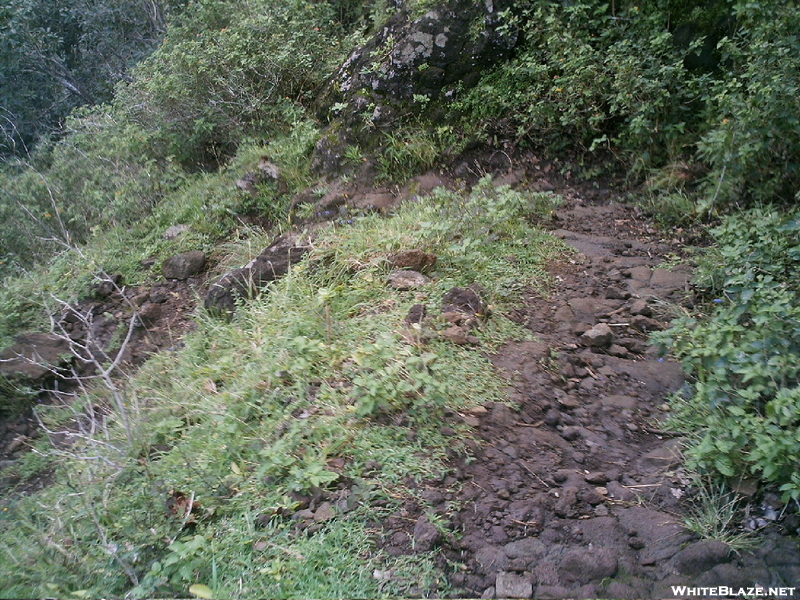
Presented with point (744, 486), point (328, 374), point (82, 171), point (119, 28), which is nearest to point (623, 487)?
point (744, 486)

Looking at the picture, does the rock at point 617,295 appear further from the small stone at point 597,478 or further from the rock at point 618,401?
the small stone at point 597,478

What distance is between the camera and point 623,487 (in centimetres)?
272

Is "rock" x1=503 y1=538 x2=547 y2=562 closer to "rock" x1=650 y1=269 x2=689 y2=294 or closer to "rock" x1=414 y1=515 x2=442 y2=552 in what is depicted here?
"rock" x1=414 y1=515 x2=442 y2=552

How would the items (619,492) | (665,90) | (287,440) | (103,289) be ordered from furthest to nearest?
(103,289), (665,90), (287,440), (619,492)

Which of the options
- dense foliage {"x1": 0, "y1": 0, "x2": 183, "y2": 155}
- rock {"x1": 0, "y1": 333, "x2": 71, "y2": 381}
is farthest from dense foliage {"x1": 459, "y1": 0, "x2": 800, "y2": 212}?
dense foliage {"x1": 0, "y1": 0, "x2": 183, "y2": 155}

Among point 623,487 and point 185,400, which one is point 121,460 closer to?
point 185,400

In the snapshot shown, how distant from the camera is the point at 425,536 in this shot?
2412 millimetres

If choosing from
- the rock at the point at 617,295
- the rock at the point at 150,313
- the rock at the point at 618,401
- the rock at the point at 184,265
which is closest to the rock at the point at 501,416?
the rock at the point at 618,401

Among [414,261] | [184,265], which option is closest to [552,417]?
[414,261]

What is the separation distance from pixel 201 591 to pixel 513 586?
109 centimetres

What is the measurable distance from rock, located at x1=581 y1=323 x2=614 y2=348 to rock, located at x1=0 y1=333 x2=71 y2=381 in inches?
158

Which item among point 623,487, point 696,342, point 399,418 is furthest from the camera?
point 696,342

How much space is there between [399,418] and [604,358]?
4.47 ft

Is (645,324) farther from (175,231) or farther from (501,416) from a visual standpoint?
(175,231)
